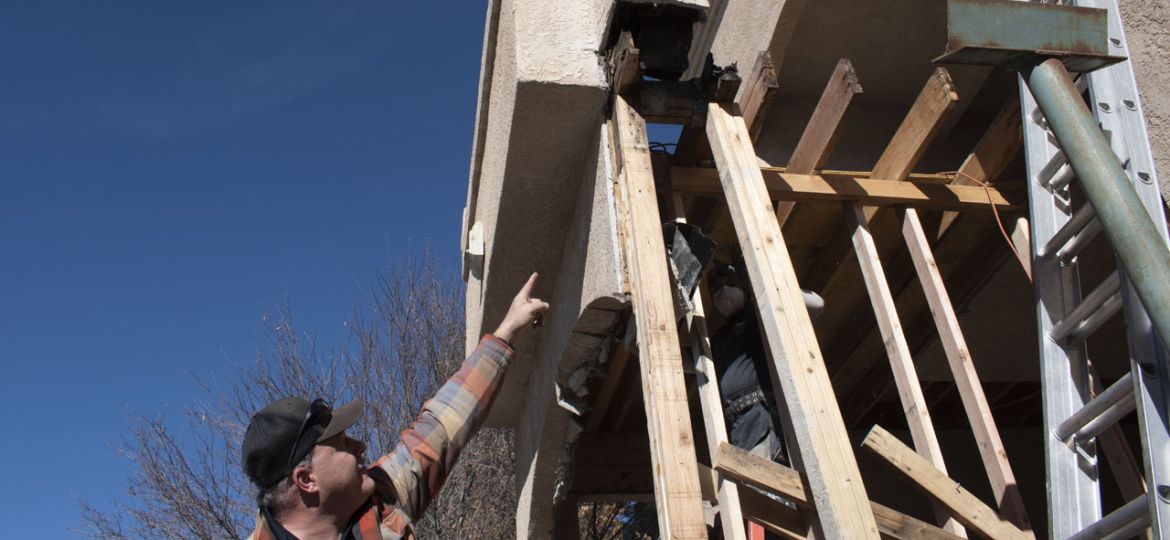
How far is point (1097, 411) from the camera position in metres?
2.76

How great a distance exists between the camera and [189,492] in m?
10.7

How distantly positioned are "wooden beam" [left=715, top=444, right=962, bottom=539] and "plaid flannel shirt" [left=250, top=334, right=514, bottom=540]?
840mm

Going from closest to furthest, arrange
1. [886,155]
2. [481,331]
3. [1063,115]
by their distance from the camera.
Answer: [1063,115] < [886,155] < [481,331]

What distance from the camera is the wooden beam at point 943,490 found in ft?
10.6

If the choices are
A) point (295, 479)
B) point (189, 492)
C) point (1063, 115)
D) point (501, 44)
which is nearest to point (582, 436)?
point (501, 44)

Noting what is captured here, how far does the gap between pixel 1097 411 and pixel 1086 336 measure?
1.06 ft

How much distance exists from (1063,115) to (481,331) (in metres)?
4.15

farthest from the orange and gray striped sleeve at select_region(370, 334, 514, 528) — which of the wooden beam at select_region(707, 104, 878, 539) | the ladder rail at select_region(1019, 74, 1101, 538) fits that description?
the ladder rail at select_region(1019, 74, 1101, 538)

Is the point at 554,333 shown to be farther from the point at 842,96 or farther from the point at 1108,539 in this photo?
the point at 1108,539

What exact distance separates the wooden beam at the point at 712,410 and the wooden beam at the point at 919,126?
122cm

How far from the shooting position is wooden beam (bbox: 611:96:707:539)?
308 cm

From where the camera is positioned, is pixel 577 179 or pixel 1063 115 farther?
pixel 577 179

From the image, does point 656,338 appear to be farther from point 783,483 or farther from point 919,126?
point 919,126

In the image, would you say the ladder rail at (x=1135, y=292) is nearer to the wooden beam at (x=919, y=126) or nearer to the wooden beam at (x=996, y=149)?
the wooden beam at (x=919, y=126)
